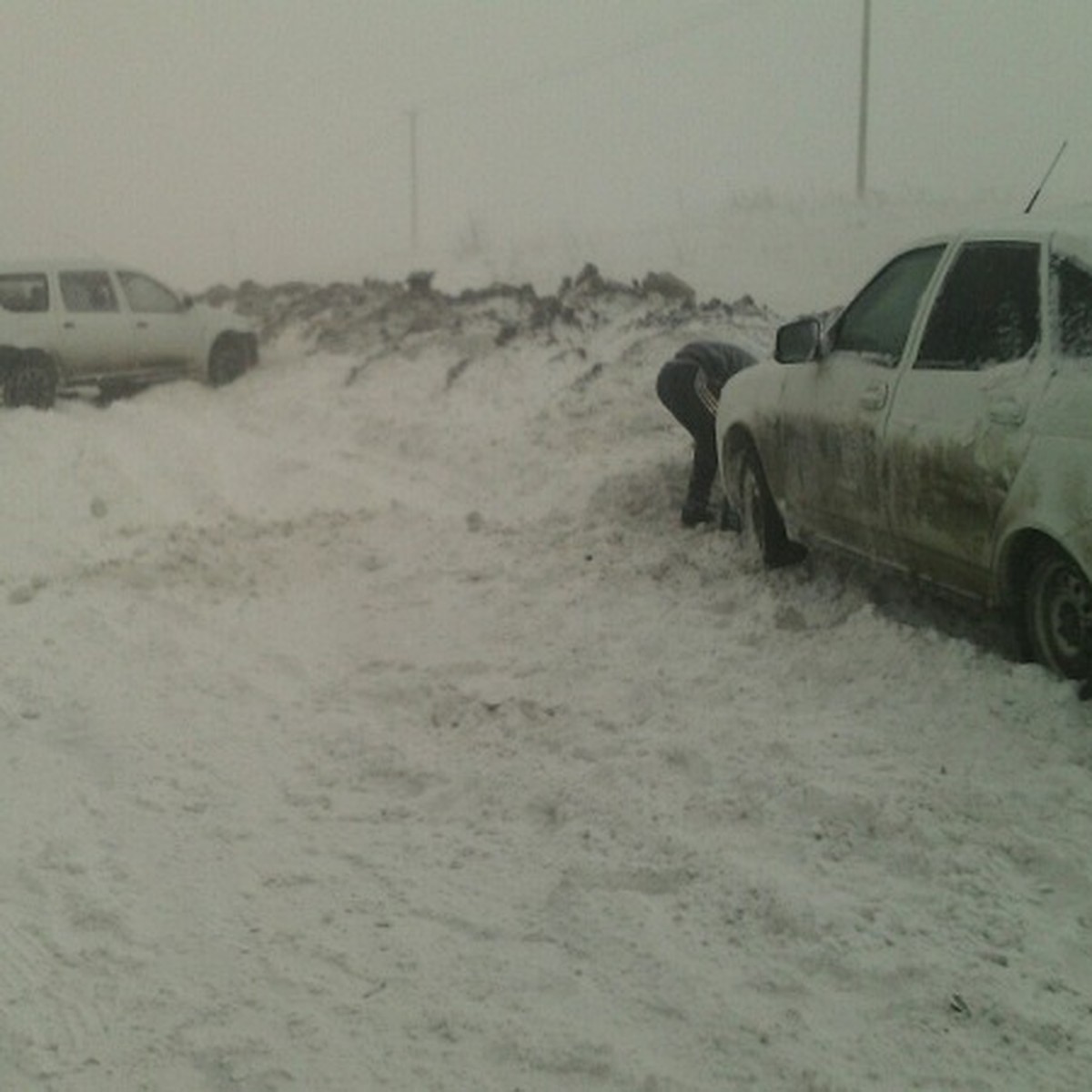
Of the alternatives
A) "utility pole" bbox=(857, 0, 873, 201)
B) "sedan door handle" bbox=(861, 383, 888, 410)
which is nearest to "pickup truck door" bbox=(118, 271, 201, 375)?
"sedan door handle" bbox=(861, 383, 888, 410)

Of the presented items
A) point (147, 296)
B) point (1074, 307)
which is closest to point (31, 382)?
point (147, 296)

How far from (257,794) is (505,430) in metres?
A: 8.08

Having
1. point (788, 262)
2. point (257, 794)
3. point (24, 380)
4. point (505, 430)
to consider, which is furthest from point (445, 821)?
point (788, 262)

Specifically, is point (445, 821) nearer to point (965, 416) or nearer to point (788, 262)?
point (965, 416)

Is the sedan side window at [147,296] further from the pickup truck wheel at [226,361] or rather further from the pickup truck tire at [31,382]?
the pickup truck tire at [31,382]

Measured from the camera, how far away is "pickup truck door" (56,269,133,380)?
16062 mm

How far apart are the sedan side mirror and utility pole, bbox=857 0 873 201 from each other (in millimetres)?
24144

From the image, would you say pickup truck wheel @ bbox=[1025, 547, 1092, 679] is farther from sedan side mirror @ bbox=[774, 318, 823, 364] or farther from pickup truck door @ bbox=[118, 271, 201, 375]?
pickup truck door @ bbox=[118, 271, 201, 375]

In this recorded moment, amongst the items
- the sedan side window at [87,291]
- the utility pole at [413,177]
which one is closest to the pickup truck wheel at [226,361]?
the sedan side window at [87,291]

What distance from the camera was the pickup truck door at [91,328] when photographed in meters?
16.1

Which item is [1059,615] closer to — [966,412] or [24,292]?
[966,412]

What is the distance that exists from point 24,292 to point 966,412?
43.3ft

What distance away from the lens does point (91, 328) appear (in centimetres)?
1628

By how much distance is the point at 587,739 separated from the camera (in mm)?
5289
